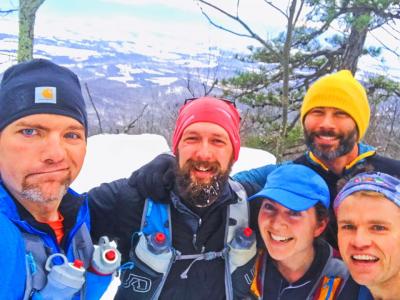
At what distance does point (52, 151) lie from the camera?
6.15 feet

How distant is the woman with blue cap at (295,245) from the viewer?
7.88 feet

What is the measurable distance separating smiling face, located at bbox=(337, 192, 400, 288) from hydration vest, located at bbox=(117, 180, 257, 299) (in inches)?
25.4

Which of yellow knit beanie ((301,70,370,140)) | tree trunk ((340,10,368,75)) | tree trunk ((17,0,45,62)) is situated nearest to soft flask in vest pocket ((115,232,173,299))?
yellow knit beanie ((301,70,370,140))

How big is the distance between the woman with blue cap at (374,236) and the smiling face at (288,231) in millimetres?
344

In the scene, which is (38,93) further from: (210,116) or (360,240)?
(360,240)

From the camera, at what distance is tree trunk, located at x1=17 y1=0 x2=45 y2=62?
25.7 ft

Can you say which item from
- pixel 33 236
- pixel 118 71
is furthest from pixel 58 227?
pixel 118 71

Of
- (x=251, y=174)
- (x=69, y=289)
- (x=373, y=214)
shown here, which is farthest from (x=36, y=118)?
(x=251, y=174)

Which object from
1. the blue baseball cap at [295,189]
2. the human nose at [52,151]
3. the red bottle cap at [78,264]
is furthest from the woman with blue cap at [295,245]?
the human nose at [52,151]

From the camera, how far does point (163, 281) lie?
2389 millimetres

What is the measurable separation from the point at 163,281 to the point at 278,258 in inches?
27.4

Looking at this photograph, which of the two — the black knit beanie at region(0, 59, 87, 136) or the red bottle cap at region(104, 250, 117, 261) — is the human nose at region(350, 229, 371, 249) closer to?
the red bottle cap at region(104, 250, 117, 261)

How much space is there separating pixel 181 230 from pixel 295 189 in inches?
29.2

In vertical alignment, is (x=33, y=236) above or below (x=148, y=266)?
above
